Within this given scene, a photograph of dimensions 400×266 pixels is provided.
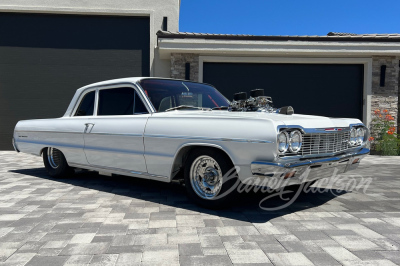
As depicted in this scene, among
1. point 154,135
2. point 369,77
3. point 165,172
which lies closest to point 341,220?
point 165,172

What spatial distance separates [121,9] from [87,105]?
6.49m

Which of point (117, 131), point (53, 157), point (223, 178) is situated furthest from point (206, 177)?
point (53, 157)

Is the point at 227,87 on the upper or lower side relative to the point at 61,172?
upper

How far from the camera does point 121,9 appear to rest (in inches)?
401

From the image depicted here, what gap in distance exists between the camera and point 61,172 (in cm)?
524

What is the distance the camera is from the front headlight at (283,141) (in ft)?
9.41

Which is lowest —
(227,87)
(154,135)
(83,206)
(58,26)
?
(83,206)

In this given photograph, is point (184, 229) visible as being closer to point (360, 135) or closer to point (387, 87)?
point (360, 135)

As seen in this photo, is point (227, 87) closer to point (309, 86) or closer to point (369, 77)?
point (309, 86)

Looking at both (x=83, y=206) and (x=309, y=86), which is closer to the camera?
(x=83, y=206)

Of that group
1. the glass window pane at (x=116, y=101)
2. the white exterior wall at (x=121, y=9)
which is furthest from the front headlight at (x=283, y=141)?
the white exterior wall at (x=121, y=9)

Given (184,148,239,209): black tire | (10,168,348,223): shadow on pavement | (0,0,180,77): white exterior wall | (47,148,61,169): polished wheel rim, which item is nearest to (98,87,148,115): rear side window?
(184,148,239,209): black tire

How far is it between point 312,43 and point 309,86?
1.45 m

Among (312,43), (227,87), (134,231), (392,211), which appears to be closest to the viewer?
(134,231)
